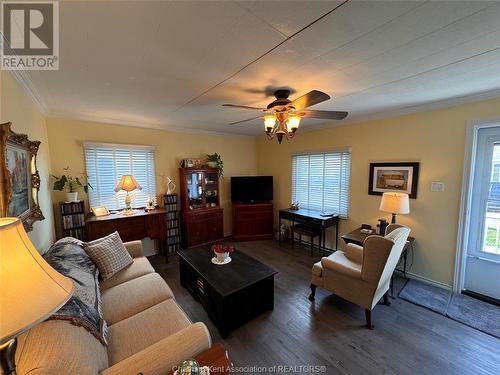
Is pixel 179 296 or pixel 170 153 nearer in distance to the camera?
pixel 179 296

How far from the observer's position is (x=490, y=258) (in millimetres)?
2490

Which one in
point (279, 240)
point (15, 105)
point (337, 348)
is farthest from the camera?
point (279, 240)

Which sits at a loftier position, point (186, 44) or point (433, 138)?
point (186, 44)

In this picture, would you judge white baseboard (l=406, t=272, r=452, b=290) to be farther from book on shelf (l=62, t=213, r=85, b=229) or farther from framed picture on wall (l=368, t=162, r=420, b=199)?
book on shelf (l=62, t=213, r=85, b=229)

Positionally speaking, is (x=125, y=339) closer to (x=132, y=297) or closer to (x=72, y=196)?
(x=132, y=297)

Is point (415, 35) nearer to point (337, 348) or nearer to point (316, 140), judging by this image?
point (337, 348)

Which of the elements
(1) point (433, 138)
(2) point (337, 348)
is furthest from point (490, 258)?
(2) point (337, 348)

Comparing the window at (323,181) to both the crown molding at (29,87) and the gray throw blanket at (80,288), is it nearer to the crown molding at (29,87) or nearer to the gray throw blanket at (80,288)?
the gray throw blanket at (80,288)

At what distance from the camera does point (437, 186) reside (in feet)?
8.80

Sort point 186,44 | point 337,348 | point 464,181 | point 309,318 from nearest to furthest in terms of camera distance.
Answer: point 186,44 < point 337,348 < point 309,318 < point 464,181

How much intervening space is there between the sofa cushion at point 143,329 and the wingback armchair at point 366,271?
5.17ft

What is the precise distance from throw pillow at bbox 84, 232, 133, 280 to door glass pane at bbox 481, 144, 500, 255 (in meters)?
4.28

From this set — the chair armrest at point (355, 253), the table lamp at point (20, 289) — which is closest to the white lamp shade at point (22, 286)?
the table lamp at point (20, 289)

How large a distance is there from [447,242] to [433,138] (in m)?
1.36
